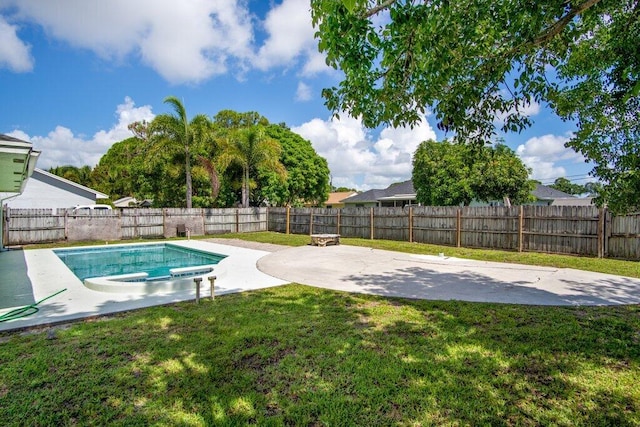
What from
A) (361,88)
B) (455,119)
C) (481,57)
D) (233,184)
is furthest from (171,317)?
(233,184)

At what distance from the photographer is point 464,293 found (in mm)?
6195

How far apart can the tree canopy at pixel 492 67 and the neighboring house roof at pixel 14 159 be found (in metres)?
3.93

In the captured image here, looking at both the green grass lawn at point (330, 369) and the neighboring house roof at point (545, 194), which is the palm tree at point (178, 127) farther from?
the neighboring house roof at point (545, 194)

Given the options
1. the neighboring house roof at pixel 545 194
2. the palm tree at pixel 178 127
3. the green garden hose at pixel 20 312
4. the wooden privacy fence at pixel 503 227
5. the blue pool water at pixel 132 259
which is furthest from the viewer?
the neighboring house roof at pixel 545 194

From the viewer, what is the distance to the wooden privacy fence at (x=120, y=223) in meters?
14.6

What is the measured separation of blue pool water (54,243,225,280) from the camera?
10.5 metres

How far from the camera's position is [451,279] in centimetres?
745

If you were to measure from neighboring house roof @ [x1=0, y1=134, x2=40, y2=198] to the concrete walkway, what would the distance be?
Answer: 16.3ft

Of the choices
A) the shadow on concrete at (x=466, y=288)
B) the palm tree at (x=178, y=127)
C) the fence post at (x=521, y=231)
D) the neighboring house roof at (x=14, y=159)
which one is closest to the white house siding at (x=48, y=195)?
the palm tree at (x=178, y=127)

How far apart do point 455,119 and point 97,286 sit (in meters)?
6.87

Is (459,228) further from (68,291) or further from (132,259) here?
(132,259)

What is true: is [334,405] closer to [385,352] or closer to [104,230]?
[385,352]

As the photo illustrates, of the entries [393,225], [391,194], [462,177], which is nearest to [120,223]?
[393,225]

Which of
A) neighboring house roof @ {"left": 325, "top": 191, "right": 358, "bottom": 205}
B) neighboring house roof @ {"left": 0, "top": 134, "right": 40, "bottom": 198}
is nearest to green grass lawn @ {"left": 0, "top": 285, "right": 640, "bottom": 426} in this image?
neighboring house roof @ {"left": 0, "top": 134, "right": 40, "bottom": 198}
